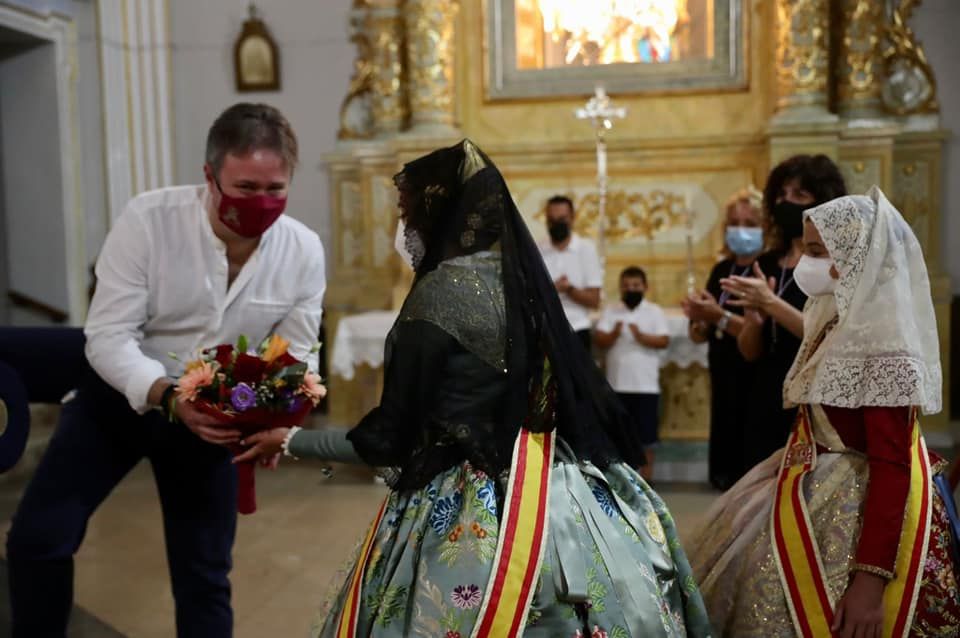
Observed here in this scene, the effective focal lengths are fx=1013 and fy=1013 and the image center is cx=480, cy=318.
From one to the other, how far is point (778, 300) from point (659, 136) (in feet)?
14.6

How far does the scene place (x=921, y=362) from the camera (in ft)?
6.44

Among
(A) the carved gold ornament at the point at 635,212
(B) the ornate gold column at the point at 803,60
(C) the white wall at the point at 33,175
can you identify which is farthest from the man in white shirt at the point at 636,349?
(C) the white wall at the point at 33,175

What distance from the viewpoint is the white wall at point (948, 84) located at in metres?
6.76

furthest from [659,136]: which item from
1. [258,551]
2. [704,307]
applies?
[258,551]

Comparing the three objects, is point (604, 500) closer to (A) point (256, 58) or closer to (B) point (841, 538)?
(B) point (841, 538)

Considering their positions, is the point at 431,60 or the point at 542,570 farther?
the point at 431,60

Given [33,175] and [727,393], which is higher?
[33,175]

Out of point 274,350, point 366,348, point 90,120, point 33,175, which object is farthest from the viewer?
point 90,120

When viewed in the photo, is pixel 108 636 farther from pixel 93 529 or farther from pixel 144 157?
pixel 144 157

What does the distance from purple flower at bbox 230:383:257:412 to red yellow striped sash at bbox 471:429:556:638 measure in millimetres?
712

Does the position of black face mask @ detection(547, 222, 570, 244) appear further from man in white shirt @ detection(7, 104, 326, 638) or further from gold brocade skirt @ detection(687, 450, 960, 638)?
gold brocade skirt @ detection(687, 450, 960, 638)

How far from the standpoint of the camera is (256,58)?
Answer: 767 centimetres

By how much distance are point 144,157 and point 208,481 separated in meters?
5.63

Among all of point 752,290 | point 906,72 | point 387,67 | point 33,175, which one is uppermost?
point 387,67
